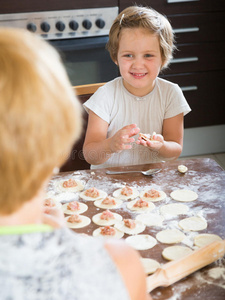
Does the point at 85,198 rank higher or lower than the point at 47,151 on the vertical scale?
lower

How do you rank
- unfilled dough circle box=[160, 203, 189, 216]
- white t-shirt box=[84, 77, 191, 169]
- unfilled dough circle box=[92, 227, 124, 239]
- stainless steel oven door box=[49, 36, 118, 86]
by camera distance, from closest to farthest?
unfilled dough circle box=[92, 227, 124, 239], unfilled dough circle box=[160, 203, 189, 216], white t-shirt box=[84, 77, 191, 169], stainless steel oven door box=[49, 36, 118, 86]

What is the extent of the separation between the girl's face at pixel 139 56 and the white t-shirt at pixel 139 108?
103 mm

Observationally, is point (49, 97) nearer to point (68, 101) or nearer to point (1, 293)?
point (68, 101)

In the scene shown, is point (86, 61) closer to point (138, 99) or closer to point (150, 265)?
point (138, 99)

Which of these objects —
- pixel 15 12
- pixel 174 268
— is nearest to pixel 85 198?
pixel 174 268

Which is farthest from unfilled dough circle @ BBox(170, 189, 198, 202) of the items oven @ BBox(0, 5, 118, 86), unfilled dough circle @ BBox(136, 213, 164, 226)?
oven @ BBox(0, 5, 118, 86)

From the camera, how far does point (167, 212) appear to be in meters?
1.34

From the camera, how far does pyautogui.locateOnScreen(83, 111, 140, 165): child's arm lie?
62.2 inches

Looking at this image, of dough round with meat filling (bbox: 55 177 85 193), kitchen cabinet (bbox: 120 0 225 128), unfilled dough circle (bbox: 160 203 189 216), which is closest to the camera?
unfilled dough circle (bbox: 160 203 189 216)

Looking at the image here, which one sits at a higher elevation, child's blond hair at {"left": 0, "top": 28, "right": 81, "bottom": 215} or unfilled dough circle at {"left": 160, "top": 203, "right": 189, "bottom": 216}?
child's blond hair at {"left": 0, "top": 28, "right": 81, "bottom": 215}

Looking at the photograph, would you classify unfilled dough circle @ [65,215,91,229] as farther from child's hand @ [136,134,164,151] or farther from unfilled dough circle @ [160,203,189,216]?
child's hand @ [136,134,164,151]

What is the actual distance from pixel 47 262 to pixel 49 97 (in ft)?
0.76

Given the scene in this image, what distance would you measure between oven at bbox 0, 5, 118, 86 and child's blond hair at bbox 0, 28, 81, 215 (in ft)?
7.36

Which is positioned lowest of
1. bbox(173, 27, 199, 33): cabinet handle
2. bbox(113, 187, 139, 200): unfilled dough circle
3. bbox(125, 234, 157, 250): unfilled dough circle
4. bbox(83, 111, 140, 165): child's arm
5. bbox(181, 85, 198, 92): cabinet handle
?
bbox(181, 85, 198, 92): cabinet handle
